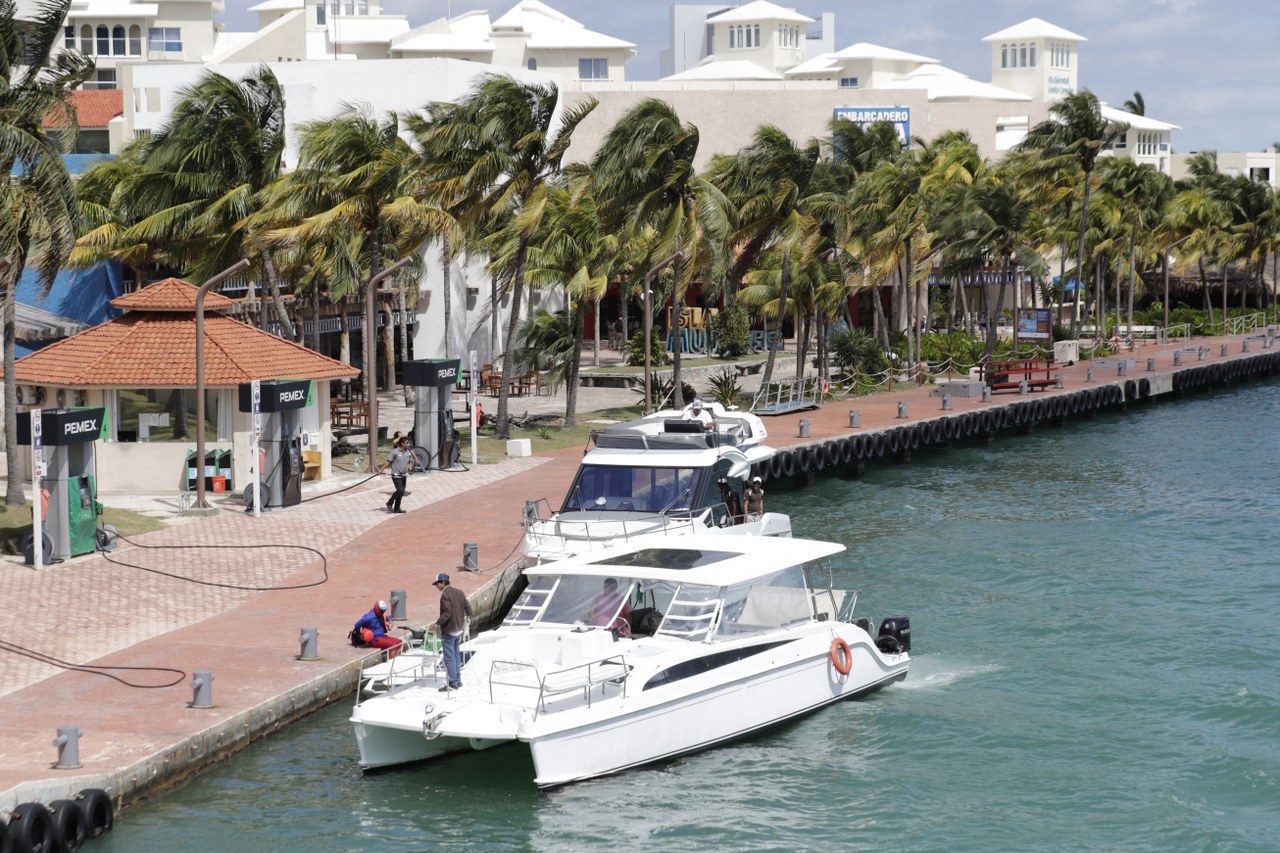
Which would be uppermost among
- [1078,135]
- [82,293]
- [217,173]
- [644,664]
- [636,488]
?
[1078,135]

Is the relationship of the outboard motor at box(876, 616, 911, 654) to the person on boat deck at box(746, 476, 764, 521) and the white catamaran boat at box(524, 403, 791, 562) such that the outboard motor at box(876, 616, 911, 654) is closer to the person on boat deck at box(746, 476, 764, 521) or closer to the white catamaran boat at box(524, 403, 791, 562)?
the white catamaran boat at box(524, 403, 791, 562)

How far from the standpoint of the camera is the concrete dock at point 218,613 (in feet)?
63.4

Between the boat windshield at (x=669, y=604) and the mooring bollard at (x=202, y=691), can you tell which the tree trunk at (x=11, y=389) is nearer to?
the mooring bollard at (x=202, y=691)

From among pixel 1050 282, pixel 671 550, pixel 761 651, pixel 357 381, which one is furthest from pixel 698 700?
pixel 1050 282

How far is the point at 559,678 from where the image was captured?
20297 mm

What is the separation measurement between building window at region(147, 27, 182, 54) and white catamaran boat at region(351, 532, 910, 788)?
97306mm

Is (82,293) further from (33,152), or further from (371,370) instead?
(33,152)

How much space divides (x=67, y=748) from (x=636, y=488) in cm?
1363

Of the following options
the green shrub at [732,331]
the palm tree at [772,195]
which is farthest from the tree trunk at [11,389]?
the green shrub at [732,331]

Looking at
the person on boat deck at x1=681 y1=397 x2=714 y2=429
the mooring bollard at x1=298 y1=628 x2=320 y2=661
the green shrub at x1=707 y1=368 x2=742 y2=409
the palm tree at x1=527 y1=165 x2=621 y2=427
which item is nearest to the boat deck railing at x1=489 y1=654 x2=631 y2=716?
the mooring bollard at x1=298 y1=628 x2=320 y2=661

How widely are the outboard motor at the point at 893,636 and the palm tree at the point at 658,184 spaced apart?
83.0 ft

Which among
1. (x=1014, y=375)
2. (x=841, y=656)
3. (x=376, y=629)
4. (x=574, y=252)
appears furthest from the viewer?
(x=1014, y=375)

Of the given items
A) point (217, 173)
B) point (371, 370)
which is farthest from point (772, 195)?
point (371, 370)

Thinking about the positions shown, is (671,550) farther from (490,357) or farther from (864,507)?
(490,357)
